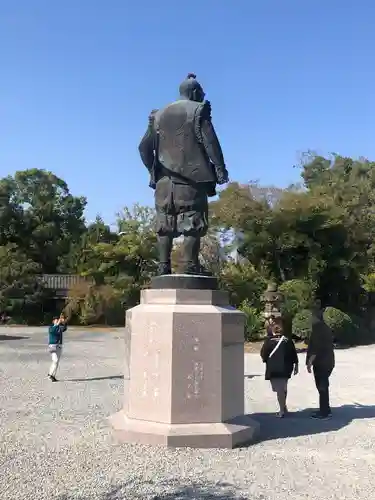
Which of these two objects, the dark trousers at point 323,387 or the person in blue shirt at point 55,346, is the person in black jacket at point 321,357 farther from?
the person in blue shirt at point 55,346

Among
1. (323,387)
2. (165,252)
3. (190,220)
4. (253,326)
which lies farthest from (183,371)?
(253,326)

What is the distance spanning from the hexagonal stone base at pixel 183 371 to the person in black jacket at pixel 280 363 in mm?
1629

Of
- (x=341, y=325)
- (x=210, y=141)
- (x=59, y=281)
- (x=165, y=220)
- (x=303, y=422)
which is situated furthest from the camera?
(x=59, y=281)

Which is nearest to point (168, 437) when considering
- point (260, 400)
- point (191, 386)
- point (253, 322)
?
point (191, 386)

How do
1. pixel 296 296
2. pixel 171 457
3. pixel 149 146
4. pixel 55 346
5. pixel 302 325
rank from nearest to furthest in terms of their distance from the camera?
pixel 171 457
pixel 149 146
pixel 55 346
pixel 302 325
pixel 296 296

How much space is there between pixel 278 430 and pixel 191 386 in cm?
164

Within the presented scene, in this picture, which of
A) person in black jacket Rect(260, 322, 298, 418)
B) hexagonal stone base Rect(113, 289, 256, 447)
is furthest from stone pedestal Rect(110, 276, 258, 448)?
person in black jacket Rect(260, 322, 298, 418)

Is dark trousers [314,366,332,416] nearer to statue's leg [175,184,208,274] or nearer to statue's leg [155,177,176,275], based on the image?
statue's leg [175,184,208,274]

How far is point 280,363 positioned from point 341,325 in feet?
44.6

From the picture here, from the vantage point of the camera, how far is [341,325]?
20.2 m

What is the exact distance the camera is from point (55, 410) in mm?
7824

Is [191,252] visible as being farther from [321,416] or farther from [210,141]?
[321,416]

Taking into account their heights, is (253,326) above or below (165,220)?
below

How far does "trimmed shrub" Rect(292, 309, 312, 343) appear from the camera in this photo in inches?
761
